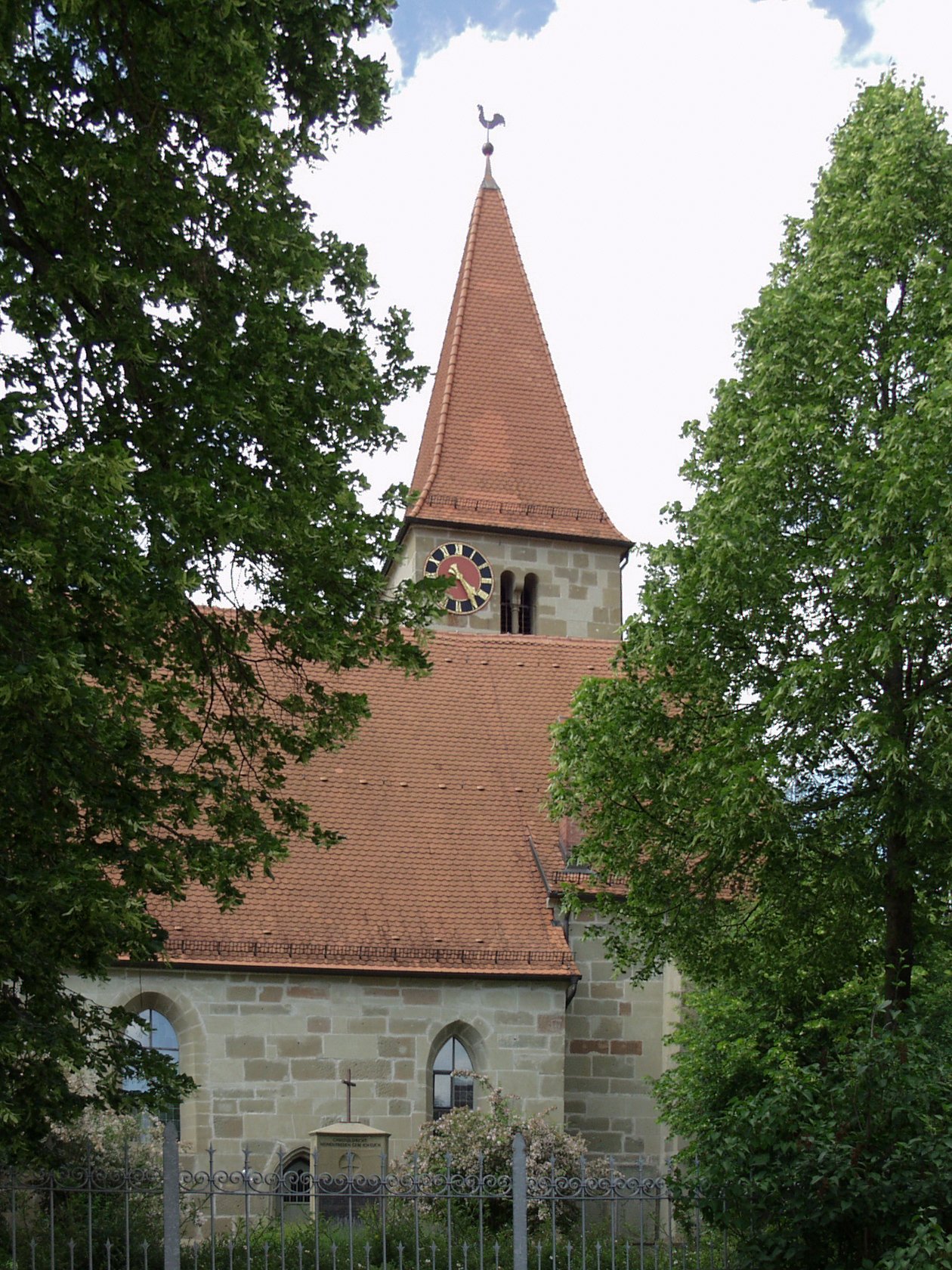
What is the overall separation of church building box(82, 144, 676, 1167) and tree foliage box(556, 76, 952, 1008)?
360 centimetres

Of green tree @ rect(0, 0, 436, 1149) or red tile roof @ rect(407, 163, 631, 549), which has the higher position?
red tile roof @ rect(407, 163, 631, 549)

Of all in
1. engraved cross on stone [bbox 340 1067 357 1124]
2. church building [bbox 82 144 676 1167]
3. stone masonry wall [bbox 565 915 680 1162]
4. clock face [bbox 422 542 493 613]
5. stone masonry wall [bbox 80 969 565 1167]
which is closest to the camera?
engraved cross on stone [bbox 340 1067 357 1124]

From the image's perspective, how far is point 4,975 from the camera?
29.6 ft

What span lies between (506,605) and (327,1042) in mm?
12303

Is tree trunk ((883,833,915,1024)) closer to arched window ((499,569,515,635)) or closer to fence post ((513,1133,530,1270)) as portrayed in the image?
fence post ((513,1133,530,1270))

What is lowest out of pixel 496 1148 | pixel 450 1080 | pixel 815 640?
pixel 496 1148

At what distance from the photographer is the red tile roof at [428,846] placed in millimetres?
18219

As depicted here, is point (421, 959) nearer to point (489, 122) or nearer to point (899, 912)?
point (899, 912)

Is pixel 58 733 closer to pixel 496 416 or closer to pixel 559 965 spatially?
pixel 559 965

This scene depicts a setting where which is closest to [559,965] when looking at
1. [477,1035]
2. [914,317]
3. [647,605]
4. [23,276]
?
[477,1035]

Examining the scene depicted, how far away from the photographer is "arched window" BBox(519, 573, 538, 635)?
29.2m

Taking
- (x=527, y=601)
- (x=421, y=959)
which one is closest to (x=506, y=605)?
(x=527, y=601)

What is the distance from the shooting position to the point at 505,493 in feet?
98.0

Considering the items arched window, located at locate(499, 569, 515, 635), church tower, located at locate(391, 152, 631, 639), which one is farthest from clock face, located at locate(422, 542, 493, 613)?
arched window, located at locate(499, 569, 515, 635)
